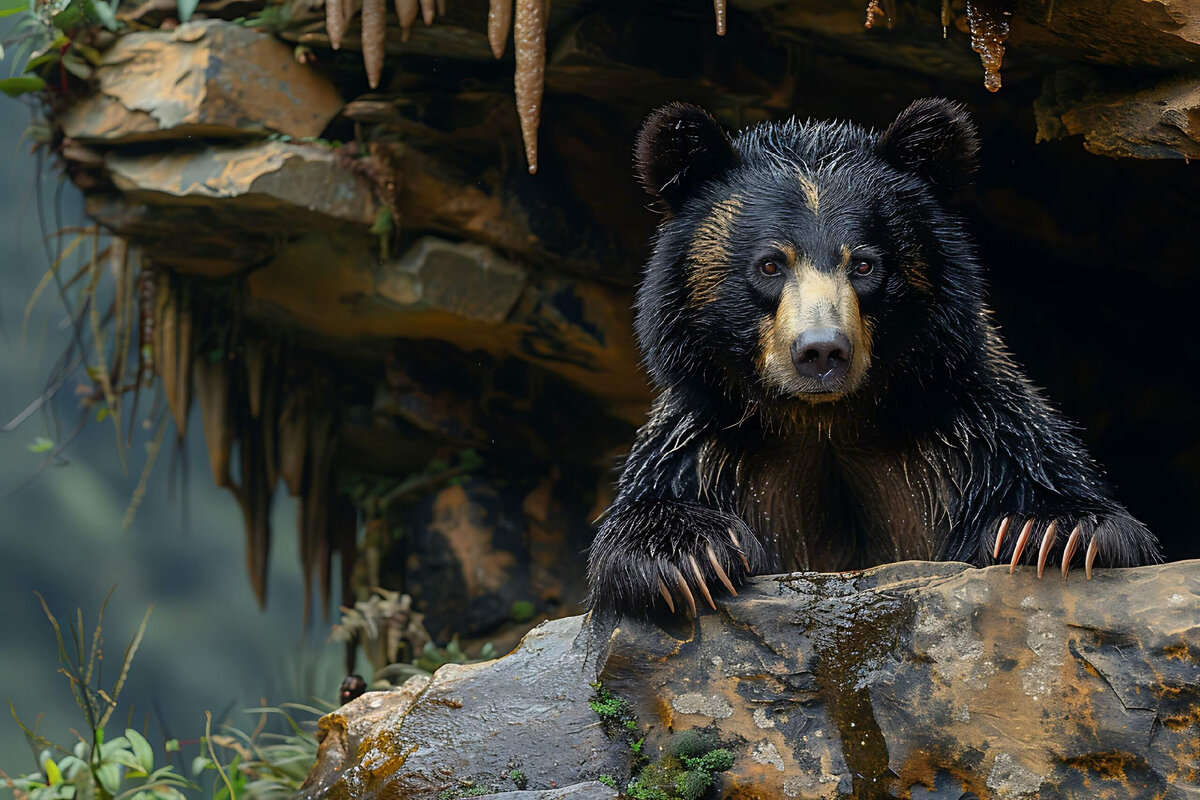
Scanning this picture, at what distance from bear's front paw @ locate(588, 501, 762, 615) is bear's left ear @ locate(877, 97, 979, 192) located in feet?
4.10

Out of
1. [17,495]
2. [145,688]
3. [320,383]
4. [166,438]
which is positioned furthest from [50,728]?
[320,383]

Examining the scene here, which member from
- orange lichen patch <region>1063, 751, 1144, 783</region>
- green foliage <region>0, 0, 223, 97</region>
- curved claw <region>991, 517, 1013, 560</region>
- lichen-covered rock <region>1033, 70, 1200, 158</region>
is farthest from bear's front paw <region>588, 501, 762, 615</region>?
green foliage <region>0, 0, 223, 97</region>

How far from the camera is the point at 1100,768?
2400 mm

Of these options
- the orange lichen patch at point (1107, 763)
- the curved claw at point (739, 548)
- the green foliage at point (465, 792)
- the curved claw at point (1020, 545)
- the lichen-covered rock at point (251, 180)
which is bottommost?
the green foliage at point (465, 792)

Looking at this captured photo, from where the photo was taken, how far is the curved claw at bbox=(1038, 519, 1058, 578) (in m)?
2.66

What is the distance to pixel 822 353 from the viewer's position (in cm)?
277

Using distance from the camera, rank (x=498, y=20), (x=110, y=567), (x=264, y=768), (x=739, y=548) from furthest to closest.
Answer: (x=110, y=567) → (x=264, y=768) → (x=498, y=20) → (x=739, y=548)

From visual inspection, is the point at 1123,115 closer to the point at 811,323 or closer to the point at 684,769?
the point at 811,323

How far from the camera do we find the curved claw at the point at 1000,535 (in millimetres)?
2848

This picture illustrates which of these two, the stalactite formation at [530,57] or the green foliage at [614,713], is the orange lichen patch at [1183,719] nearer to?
Answer: the green foliage at [614,713]

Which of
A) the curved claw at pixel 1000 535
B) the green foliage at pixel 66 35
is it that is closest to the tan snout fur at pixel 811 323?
the curved claw at pixel 1000 535

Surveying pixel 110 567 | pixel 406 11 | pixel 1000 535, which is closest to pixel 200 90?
pixel 406 11

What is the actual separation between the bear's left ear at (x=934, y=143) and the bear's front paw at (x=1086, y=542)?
1159mm

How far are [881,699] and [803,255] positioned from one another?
1.22m
